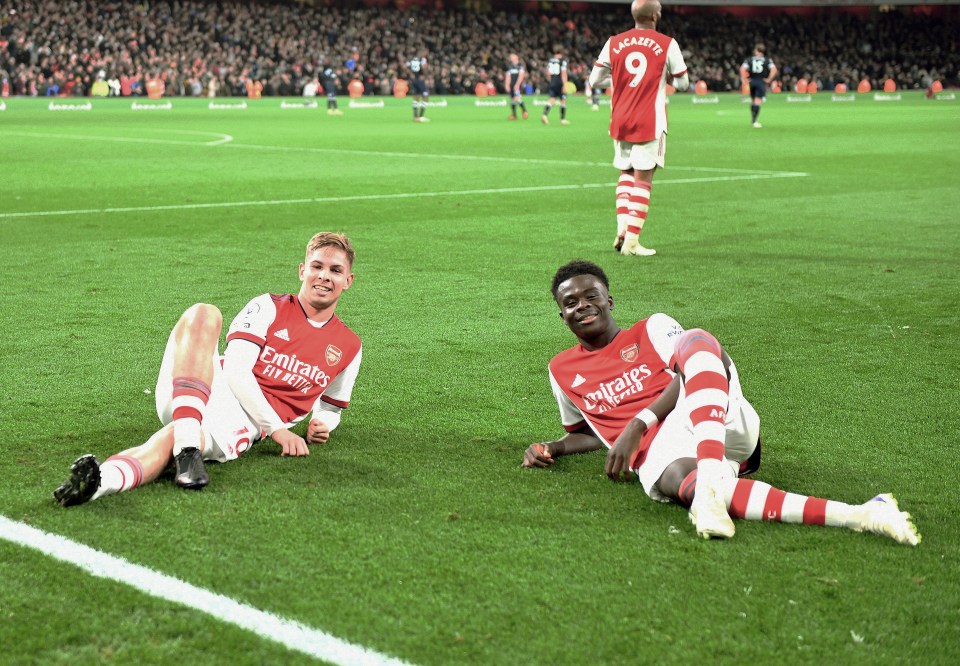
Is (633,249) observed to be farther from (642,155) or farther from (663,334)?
(663,334)

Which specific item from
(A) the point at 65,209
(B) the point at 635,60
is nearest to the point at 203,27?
(A) the point at 65,209

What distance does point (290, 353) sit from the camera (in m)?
4.69

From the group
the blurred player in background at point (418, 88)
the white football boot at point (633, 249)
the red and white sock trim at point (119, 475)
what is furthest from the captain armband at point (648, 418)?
the blurred player in background at point (418, 88)

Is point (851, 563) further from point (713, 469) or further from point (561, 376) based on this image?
point (561, 376)

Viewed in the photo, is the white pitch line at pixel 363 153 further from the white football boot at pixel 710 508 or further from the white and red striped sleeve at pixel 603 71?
the white football boot at pixel 710 508

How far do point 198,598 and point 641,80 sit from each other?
26.5ft

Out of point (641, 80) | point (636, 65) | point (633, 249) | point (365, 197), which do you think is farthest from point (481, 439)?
point (365, 197)

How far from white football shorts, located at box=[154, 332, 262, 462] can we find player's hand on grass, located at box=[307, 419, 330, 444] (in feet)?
0.70

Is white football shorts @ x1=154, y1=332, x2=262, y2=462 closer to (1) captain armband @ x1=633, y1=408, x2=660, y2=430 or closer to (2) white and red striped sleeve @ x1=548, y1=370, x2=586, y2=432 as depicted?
(2) white and red striped sleeve @ x1=548, y1=370, x2=586, y2=432

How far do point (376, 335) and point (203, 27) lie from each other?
46011mm

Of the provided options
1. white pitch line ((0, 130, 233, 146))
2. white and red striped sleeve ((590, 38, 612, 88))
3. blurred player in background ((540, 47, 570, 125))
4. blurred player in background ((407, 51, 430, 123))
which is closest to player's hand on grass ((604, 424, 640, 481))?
white and red striped sleeve ((590, 38, 612, 88))

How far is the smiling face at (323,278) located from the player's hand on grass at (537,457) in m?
0.95

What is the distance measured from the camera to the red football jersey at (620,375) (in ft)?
14.2

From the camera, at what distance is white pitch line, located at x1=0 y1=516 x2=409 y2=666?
114 inches
